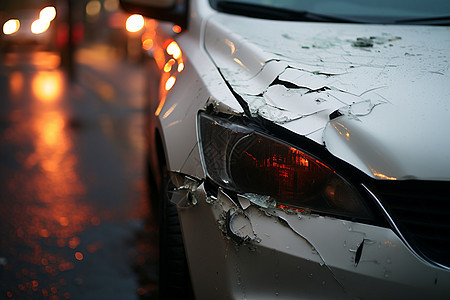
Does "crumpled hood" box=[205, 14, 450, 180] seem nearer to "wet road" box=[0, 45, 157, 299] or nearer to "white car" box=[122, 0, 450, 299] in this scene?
"white car" box=[122, 0, 450, 299]

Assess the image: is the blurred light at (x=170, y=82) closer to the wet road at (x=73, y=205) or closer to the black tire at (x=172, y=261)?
the black tire at (x=172, y=261)

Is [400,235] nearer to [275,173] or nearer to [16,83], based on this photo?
[275,173]

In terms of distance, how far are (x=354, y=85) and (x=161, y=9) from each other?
1.39 metres

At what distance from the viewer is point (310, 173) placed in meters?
1.77

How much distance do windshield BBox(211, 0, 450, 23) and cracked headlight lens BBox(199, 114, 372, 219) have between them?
1166 mm

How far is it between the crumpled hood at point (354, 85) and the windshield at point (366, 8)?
0.18 m

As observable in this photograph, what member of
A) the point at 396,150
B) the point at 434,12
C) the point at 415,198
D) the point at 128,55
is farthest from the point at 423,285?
the point at 128,55

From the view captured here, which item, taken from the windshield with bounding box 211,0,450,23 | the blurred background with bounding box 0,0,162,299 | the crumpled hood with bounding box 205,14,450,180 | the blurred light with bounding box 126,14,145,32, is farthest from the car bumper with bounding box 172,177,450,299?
the blurred light with bounding box 126,14,145,32

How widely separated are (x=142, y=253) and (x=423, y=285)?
2.07 m

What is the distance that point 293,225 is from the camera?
5.67 feet

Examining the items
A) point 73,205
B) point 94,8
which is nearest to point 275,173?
point 73,205

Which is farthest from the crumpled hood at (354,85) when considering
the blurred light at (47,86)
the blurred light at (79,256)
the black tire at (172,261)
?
the blurred light at (47,86)

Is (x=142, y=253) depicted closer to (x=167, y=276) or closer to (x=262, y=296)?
(x=167, y=276)

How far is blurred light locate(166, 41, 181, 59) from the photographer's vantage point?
2.92 metres
